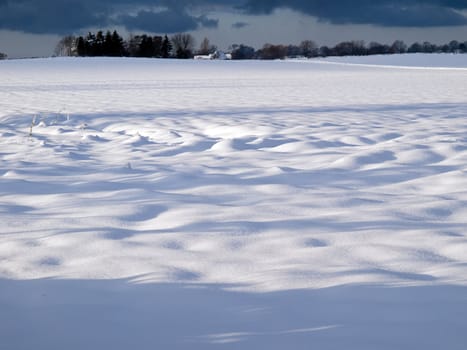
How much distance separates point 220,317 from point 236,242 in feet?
2.58

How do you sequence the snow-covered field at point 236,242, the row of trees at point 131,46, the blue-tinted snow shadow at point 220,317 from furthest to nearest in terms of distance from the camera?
the row of trees at point 131,46, the snow-covered field at point 236,242, the blue-tinted snow shadow at point 220,317

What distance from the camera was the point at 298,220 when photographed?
10.5 feet

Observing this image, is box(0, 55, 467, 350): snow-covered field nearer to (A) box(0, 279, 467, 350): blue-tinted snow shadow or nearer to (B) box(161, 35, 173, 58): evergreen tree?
(A) box(0, 279, 467, 350): blue-tinted snow shadow

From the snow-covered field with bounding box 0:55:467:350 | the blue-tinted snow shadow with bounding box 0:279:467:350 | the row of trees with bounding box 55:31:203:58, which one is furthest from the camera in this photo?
the row of trees with bounding box 55:31:203:58

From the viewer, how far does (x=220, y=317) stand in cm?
212

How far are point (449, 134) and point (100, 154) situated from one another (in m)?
3.76

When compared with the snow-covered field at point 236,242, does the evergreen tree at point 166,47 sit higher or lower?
higher

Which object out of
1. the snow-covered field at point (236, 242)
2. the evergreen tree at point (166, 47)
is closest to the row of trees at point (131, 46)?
the evergreen tree at point (166, 47)

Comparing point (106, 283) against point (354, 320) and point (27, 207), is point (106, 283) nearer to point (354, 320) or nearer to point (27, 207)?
point (354, 320)

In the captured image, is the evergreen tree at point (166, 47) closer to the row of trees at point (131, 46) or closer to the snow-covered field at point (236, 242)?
the row of trees at point (131, 46)

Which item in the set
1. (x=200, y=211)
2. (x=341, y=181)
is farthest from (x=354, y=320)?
(x=341, y=181)

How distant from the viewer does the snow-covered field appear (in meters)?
2.03

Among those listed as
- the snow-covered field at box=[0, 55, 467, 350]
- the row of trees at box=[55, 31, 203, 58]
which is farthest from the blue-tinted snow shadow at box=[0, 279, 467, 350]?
the row of trees at box=[55, 31, 203, 58]

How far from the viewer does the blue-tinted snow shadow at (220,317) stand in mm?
1925
